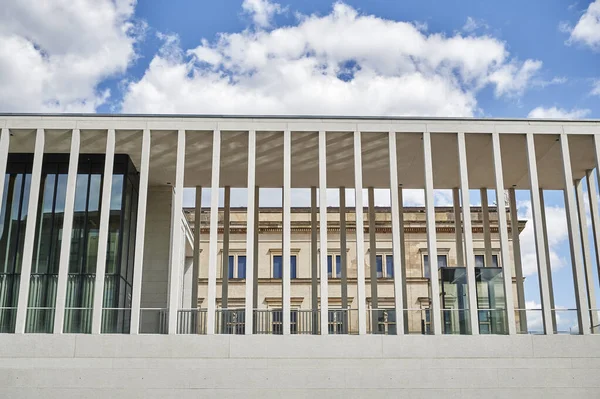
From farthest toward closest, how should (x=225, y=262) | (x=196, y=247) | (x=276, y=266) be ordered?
(x=276, y=266), (x=196, y=247), (x=225, y=262)

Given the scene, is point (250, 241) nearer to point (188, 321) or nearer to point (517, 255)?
point (188, 321)

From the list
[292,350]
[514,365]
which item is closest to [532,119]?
[514,365]

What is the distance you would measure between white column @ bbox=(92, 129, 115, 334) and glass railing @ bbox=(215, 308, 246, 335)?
4.14 metres

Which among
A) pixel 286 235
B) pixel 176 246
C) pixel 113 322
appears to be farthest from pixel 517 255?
pixel 113 322

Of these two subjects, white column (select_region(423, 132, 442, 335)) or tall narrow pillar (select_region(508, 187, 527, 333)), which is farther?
tall narrow pillar (select_region(508, 187, 527, 333))

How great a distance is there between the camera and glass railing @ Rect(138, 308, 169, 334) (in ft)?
90.7

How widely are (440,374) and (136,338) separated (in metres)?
9.92

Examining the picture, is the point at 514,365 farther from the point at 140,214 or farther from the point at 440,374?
the point at 140,214

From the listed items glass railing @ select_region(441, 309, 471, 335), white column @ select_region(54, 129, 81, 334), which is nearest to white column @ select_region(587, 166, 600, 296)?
glass railing @ select_region(441, 309, 471, 335)

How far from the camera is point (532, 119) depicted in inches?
1094

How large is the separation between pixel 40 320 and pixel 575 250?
746 inches

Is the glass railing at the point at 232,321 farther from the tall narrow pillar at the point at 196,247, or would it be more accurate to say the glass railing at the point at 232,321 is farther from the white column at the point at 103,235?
the tall narrow pillar at the point at 196,247

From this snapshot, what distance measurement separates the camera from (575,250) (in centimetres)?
2688

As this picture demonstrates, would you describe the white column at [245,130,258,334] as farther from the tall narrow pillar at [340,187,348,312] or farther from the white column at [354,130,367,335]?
the tall narrow pillar at [340,187,348,312]
